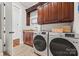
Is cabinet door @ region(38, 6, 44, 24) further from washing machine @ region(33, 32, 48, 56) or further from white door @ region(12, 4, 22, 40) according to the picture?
white door @ region(12, 4, 22, 40)

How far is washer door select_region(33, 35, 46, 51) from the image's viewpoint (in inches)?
58.5

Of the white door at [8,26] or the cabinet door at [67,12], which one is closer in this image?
the cabinet door at [67,12]

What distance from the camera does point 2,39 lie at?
141 centimetres

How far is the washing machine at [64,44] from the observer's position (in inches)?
41.2

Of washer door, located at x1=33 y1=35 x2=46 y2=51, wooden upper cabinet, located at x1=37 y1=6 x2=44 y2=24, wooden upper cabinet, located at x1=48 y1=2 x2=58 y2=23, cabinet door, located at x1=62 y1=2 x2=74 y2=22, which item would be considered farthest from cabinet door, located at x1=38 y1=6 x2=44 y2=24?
cabinet door, located at x1=62 y1=2 x2=74 y2=22

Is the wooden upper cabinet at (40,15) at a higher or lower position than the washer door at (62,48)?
higher

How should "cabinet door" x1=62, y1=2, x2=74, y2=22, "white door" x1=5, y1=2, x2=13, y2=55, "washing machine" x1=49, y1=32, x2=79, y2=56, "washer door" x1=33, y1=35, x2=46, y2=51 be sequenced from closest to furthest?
"washing machine" x1=49, y1=32, x2=79, y2=56, "cabinet door" x1=62, y1=2, x2=74, y2=22, "white door" x1=5, y1=2, x2=13, y2=55, "washer door" x1=33, y1=35, x2=46, y2=51

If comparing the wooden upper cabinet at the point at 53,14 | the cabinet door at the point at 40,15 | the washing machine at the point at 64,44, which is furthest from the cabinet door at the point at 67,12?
the cabinet door at the point at 40,15

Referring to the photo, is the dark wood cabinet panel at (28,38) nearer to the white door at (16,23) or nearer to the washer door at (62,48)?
the white door at (16,23)

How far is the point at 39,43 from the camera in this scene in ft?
5.19

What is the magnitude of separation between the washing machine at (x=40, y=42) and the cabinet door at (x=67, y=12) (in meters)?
Result: 0.35

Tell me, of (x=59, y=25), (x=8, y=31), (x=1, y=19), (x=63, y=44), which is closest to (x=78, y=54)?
(x=63, y=44)

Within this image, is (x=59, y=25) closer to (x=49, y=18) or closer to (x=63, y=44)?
(x=49, y=18)

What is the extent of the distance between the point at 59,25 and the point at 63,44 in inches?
13.7
